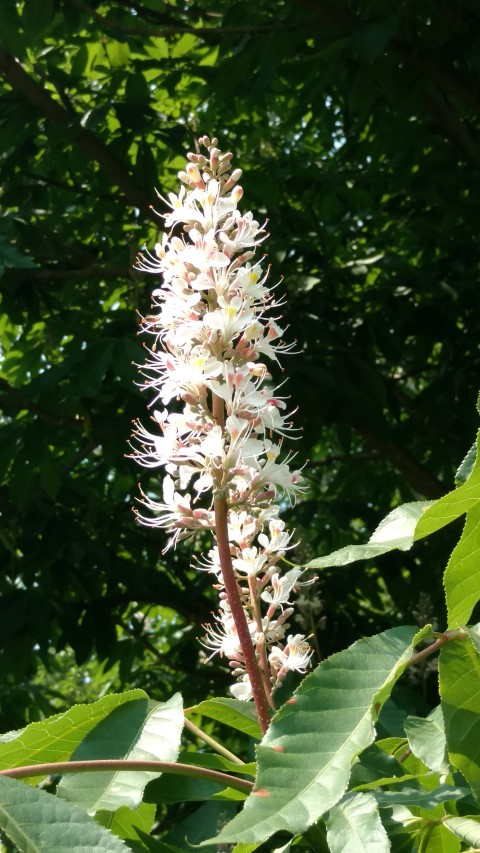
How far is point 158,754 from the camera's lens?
0.99m

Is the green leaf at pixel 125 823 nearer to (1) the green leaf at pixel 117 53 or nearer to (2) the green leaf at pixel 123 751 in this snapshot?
(2) the green leaf at pixel 123 751

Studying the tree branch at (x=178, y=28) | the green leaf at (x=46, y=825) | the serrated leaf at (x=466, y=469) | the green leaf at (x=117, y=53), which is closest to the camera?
the green leaf at (x=46, y=825)

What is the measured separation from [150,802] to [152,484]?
3063 millimetres

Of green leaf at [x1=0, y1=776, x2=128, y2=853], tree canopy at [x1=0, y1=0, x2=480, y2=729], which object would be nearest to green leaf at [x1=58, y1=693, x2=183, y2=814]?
green leaf at [x1=0, y1=776, x2=128, y2=853]

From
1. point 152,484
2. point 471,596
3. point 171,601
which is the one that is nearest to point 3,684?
point 171,601

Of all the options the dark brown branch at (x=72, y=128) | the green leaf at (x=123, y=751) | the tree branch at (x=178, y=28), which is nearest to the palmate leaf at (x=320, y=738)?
the green leaf at (x=123, y=751)

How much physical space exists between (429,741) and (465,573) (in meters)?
0.34

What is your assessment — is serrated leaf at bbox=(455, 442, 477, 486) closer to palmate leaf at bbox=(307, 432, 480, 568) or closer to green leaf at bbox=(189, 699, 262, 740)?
palmate leaf at bbox=(307, 432, 480, 568)

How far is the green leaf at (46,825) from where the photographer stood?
0.77 meters

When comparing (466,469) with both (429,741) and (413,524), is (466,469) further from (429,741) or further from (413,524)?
(429,741)

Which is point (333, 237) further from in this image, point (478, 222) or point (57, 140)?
point (57, 140)

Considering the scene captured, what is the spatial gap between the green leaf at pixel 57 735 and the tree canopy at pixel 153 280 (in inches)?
78.9

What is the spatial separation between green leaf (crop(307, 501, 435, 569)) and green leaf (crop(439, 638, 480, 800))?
4.7 inches

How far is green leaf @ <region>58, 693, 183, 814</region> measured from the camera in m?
0.97
